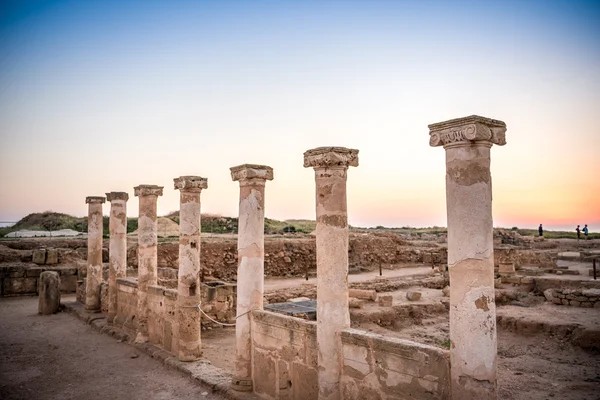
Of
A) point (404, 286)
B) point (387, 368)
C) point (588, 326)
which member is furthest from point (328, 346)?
point (404, 286)

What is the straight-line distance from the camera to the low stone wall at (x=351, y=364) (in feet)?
14.8

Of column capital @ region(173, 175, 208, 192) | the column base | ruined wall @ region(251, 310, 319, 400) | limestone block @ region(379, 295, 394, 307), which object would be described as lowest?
the column base

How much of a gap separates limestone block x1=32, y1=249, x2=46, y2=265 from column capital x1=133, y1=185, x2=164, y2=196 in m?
11.8

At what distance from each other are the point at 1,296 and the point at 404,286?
1615 centimetres

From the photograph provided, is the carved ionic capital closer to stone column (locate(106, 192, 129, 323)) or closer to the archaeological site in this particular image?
the archaeological site

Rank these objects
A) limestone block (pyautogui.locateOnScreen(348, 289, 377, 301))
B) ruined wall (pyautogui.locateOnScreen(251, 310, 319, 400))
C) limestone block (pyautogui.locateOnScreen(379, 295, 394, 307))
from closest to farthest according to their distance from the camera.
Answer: ruined wall (pyautogui.locateOnScreen(251, 310, 319, 400)) → limestone block (pyautogui.locateOnScreen(379, 295, 394, 307)) → limestone block (pyautogui.locateOnScreen(348, 289, 377, 301))

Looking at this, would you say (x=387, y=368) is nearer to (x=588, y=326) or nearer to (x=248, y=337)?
(x=248, y=337)

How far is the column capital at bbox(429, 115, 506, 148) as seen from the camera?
4102 millimetres

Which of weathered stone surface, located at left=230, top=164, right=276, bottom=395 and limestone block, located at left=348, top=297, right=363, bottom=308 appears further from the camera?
limestone block, located at left=348, top=297, right=363, bottom=308

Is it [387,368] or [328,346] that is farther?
[328,346]

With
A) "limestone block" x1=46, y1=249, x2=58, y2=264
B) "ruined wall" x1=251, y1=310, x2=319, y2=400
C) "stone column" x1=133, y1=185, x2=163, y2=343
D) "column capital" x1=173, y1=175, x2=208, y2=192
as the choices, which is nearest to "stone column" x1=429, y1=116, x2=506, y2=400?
"ruined wall" x1=251, y1=310, x2=319, y2=400

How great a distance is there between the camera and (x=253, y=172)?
23.0ft

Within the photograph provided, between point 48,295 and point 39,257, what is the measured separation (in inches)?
257

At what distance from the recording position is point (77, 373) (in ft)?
26.9
